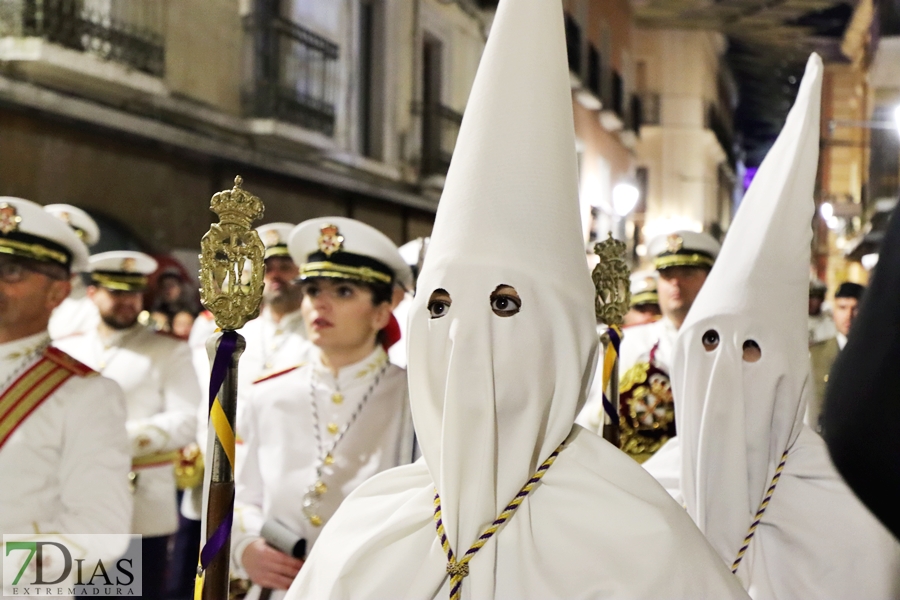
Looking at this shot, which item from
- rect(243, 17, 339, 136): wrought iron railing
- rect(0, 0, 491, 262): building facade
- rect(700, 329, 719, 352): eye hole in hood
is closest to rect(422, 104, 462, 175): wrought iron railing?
rect(0, 0, 491, 262): building facade

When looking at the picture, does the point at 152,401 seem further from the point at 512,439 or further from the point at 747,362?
the point at 512,439

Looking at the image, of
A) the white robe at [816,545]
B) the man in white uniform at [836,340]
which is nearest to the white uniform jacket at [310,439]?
the white robe at [816,545]

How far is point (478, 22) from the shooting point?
467 inches

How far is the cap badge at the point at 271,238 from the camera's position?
18.8ft

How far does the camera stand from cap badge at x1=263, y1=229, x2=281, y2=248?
5.74m

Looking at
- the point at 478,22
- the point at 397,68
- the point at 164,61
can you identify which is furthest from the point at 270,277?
the point at 478,22

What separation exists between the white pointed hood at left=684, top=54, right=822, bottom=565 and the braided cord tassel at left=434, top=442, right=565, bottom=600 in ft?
3.55

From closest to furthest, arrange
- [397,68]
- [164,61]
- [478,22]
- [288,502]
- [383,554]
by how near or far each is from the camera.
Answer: [383,554], [288,502], [164,61], [397,68], [478,22]

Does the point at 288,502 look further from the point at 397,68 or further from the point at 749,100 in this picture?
the point at 749,100

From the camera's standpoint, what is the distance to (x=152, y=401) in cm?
549

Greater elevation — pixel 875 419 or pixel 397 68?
pixel 397 68

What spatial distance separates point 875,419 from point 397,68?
411 inches

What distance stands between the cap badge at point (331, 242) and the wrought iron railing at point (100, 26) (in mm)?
4688

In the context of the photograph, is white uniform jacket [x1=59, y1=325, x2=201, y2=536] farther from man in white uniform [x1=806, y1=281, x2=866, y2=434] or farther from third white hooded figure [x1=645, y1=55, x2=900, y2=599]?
man in white uniform [x1=806, y1=281, x2=866, y2=434]
